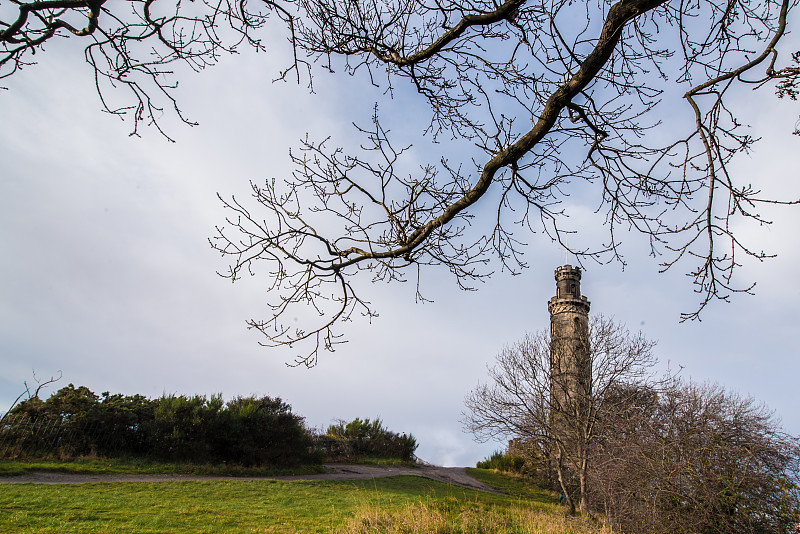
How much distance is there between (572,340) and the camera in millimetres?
22016

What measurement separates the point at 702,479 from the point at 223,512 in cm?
941

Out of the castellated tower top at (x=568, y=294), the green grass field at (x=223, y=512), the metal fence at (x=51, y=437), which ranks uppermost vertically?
the castellated tower top at (x=568, y=294)

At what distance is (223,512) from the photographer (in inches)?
384

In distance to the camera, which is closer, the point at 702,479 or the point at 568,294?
the point at 702,479

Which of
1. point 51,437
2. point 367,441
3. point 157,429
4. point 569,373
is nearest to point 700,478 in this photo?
point 569,373

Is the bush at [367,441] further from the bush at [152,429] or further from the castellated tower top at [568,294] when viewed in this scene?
the castellated tower top at [568,294]

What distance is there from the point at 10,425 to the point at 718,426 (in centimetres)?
1953

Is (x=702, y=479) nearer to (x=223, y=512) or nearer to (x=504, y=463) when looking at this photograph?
(x=223, y=512)

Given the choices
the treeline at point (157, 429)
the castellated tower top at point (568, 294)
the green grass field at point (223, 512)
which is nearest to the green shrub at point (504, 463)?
the castellated tower top at point (568, 294)

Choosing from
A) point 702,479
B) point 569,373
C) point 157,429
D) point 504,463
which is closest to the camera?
point 702,479

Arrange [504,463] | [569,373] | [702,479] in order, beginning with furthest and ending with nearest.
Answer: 1. [504,463]
2. [569,373]
3. [702,479]

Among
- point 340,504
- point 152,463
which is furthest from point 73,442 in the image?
point 340,504

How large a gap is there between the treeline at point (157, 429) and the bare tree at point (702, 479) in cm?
1275

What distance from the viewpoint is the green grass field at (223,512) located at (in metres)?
7.85
